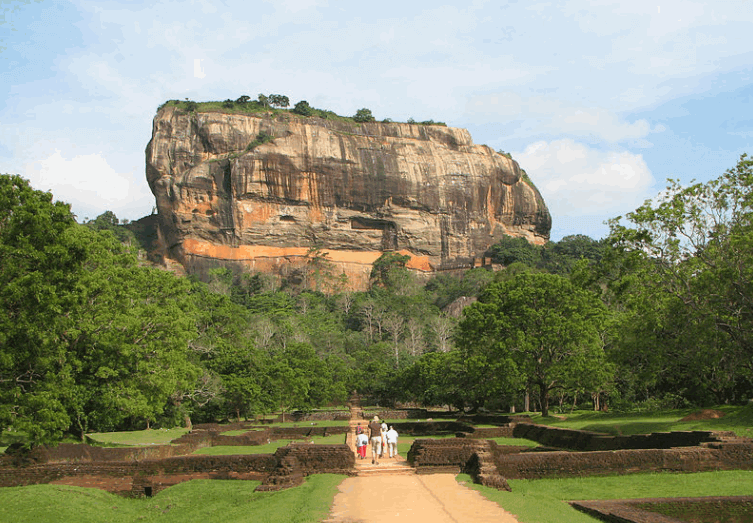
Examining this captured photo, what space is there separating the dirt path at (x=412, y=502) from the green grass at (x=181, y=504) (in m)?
0.40

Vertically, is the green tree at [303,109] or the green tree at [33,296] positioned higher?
the green tree at [303,109]

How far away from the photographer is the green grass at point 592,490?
34.3 ft

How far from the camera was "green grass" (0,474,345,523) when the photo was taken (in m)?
11.2

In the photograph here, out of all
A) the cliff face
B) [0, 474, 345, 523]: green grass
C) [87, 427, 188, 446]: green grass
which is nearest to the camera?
[0, 474, 345, 523]: green grass

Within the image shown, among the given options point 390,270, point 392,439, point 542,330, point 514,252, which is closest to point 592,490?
point 392,439

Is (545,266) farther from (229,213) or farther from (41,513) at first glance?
(41,513)

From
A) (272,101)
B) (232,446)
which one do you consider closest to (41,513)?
(232,446)

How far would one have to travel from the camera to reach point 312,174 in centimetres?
9412

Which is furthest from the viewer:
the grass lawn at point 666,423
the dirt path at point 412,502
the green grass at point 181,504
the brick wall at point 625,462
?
the grass lawn at point 666,423

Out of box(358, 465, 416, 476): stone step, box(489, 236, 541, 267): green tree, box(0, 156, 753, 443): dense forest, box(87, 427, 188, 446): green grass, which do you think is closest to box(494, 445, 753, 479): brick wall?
Answer: box(358, 465, 416, 476): stone step

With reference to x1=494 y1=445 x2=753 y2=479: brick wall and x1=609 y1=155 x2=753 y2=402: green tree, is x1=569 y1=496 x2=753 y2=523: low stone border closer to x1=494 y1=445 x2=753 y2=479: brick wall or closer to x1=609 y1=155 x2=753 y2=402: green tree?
x1=494 y1=445 x2=753 y2=479: brick wall

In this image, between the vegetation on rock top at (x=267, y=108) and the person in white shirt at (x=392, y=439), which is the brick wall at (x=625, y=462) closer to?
the person in white shirt at (x=392, y=439)

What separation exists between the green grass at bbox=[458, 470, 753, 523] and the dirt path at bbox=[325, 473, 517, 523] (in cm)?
36

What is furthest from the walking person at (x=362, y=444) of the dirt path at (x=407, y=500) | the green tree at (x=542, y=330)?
the green tree at (x=542, y=330)
